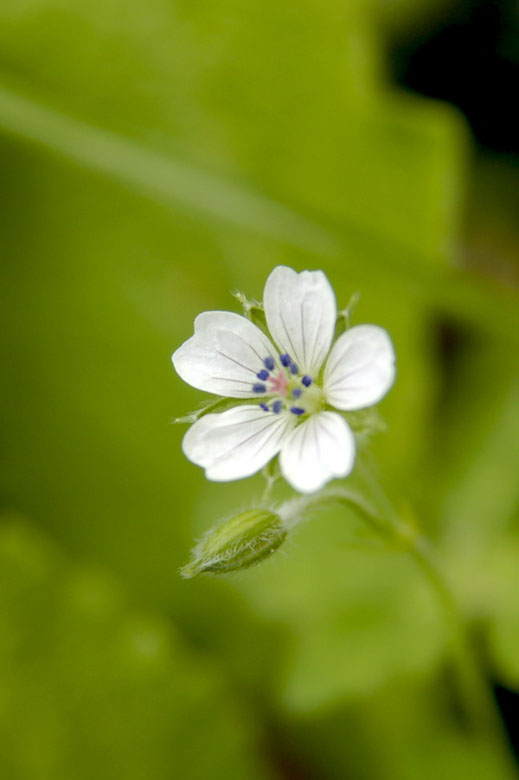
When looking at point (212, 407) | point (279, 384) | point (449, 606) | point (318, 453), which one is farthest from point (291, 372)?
point (449, 606)

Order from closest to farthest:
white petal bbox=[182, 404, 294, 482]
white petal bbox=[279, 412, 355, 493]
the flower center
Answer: white petal bbox=[279, 412, 355, 493] → white petal bbox=[182, 404, 294, 482] → the flower center

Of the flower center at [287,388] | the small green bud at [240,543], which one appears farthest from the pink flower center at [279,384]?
the small green bud at [240,543]

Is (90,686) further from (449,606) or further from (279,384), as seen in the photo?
(279,384)

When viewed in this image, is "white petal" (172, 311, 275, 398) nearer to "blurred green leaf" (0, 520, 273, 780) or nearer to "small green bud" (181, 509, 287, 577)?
"small green bud" (181, 509, 287, 577)

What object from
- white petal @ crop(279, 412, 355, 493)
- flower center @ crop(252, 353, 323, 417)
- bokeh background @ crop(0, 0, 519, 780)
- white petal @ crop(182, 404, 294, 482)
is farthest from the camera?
bokeh background @ crop(0, 0, 519, 780)

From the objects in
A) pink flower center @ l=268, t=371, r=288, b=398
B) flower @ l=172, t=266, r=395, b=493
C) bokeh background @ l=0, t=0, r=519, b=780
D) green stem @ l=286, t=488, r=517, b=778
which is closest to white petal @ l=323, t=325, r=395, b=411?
flower @ l=172, t=266, r=395, b=493

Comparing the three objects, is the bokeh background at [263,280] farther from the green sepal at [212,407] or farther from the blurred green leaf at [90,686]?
the green sepal at [212,407]

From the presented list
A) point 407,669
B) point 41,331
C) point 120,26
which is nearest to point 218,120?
point 120,26
